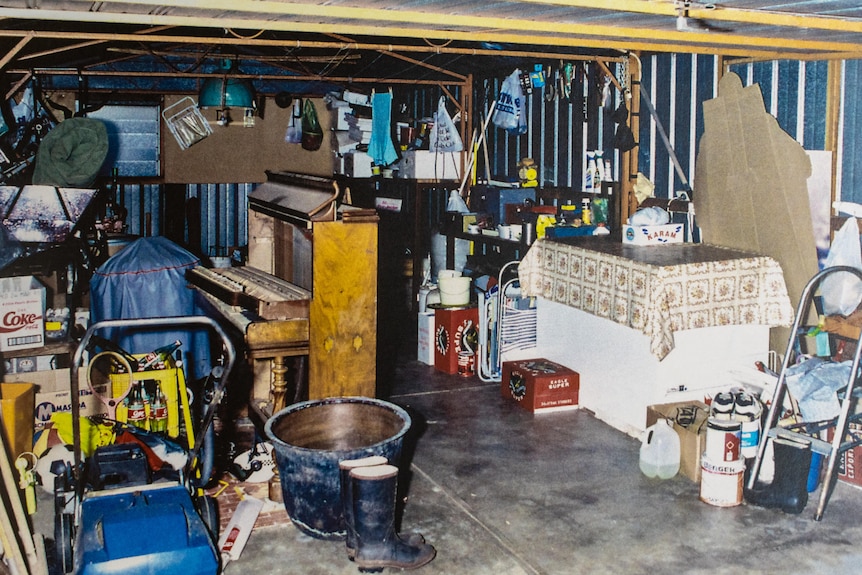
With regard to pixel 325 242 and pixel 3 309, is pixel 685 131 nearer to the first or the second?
pixel 325 242

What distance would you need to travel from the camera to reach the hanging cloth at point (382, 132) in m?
10.5

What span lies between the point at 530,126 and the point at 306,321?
15.0 feet

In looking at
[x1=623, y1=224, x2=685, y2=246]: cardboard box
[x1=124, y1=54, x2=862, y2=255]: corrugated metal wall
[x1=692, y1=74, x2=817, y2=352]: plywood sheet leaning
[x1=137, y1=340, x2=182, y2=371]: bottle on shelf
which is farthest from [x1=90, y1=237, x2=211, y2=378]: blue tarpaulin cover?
[x1=692, y1=74, x2=817, y2=352]: plywood sheet leaning

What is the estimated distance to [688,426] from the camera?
18.6 feet

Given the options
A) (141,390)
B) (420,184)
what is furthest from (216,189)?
(141,390)

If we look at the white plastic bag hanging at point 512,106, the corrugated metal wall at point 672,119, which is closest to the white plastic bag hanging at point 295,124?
the corrugated metal wall at point 672,119

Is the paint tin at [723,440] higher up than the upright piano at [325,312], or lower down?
lower down

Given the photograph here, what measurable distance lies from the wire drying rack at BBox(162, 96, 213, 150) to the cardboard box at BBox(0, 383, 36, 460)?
6218 mm

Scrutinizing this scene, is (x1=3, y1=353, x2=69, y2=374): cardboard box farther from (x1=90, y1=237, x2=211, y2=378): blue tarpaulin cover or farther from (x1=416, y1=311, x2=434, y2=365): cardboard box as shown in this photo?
(x1=416, y1=311, x2=434, y2=365): cardboard box

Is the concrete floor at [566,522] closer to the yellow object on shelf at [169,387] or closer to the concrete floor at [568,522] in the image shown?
Result: the concrete floor at [568,522]

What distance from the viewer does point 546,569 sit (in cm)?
440

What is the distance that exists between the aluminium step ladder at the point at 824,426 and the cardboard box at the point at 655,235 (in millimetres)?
1668

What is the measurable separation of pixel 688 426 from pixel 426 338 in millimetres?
3370

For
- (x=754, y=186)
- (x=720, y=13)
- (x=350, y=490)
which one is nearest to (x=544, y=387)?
(x=754, y=186)
